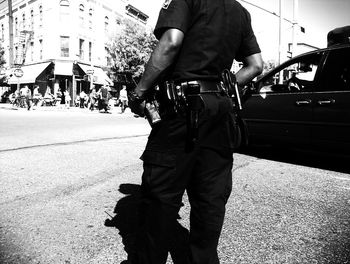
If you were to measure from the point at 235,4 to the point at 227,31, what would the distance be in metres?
0.18

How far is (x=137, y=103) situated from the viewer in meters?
1.69

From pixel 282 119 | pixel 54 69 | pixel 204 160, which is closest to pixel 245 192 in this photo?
pixel 282 119

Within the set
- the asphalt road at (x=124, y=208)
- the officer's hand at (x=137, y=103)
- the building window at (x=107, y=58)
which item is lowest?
the asphalt road at (x=124, y=208)

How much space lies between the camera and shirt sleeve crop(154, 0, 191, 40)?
1582mm

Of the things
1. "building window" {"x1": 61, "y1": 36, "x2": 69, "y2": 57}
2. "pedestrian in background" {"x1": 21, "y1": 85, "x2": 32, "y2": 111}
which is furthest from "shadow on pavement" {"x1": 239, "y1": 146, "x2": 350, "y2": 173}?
"building window" {"x1": 61, "y1": 36, "x2": 69, "y2": 57}

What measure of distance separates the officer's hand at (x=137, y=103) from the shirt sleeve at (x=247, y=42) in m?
0.70

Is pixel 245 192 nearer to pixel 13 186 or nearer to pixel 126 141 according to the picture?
pixel 13 186

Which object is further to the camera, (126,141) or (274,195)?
(126,141)

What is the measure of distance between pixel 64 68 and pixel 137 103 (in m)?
30.9

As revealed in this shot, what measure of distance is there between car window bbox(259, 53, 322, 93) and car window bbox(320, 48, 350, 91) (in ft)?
0.59

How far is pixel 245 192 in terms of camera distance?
3707 millimetres

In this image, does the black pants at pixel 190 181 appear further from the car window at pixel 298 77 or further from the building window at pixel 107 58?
the building window at pixel 107 58

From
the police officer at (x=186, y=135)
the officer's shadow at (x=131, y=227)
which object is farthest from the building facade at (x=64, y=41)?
the police officer at (x=186, y=135)

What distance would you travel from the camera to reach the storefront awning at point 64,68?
3019cm
